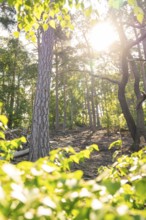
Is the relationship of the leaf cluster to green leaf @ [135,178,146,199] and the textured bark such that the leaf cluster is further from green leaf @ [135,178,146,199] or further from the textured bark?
the textured bark

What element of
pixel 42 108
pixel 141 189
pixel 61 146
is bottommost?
pixel 61 146

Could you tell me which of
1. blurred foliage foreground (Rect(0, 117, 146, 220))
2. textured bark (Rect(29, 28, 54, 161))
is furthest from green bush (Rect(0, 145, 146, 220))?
textured bark (Rect(29, 28, 54, 161))

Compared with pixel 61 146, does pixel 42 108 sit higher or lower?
higher

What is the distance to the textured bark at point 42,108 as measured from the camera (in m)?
6.69

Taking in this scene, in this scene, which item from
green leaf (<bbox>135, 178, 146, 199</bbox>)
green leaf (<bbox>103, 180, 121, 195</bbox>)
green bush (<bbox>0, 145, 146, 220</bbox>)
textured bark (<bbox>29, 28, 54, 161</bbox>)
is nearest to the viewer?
green bush (<bbox>0, 145, 146, 220</bbox>)


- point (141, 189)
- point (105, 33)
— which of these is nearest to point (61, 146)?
point (105, 33)

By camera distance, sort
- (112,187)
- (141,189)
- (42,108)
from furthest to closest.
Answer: (42,108), (141,189), (112,187)

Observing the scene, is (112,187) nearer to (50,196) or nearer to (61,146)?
(50,196)

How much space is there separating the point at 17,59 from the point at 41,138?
16.9 metres

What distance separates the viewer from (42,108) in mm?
6742

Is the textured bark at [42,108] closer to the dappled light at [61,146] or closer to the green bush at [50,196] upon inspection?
the dappled light at [61,146]

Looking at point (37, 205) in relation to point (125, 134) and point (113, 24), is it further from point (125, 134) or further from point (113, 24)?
point (125, 134)

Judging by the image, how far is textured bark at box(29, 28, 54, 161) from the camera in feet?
21.9

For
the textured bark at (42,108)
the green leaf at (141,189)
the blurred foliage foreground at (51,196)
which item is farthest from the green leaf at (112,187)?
the textured bark at (42,108)
